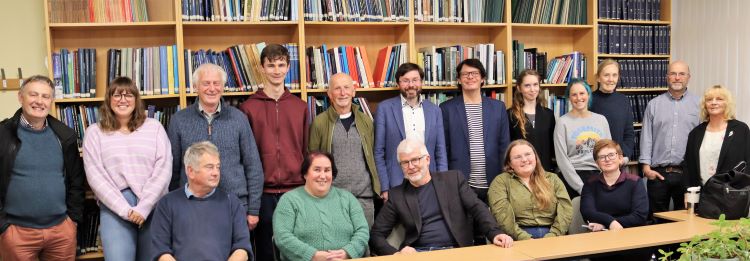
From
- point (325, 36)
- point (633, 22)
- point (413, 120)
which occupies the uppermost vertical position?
point (633, 22)

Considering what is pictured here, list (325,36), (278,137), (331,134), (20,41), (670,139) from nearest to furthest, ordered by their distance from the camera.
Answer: (278,137)
(331,134)
(20,41)
(670,139)
(325,36)

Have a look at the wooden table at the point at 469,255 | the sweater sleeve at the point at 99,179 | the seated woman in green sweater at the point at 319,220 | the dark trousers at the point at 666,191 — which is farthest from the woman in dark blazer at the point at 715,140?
the sweater sleeve at the point at 99,179

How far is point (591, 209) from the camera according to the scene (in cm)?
394

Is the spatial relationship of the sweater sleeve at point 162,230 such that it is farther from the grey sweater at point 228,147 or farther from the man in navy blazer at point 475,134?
the man in navy blazer at point 475,134

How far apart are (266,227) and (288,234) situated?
651mm

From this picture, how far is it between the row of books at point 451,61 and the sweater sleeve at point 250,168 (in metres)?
1.66

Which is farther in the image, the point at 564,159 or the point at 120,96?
the point at 564,159

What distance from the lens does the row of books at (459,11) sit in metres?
5.04

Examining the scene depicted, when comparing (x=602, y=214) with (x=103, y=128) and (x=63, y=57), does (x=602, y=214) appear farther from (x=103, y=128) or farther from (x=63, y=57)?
(x=63, y=57)

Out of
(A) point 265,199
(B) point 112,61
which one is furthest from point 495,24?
(B) point 112,61

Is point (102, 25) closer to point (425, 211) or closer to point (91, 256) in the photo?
point (91, 256)

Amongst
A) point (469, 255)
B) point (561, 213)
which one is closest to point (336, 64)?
point (561, 213)

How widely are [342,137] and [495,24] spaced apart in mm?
1827

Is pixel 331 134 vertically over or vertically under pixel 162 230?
over
